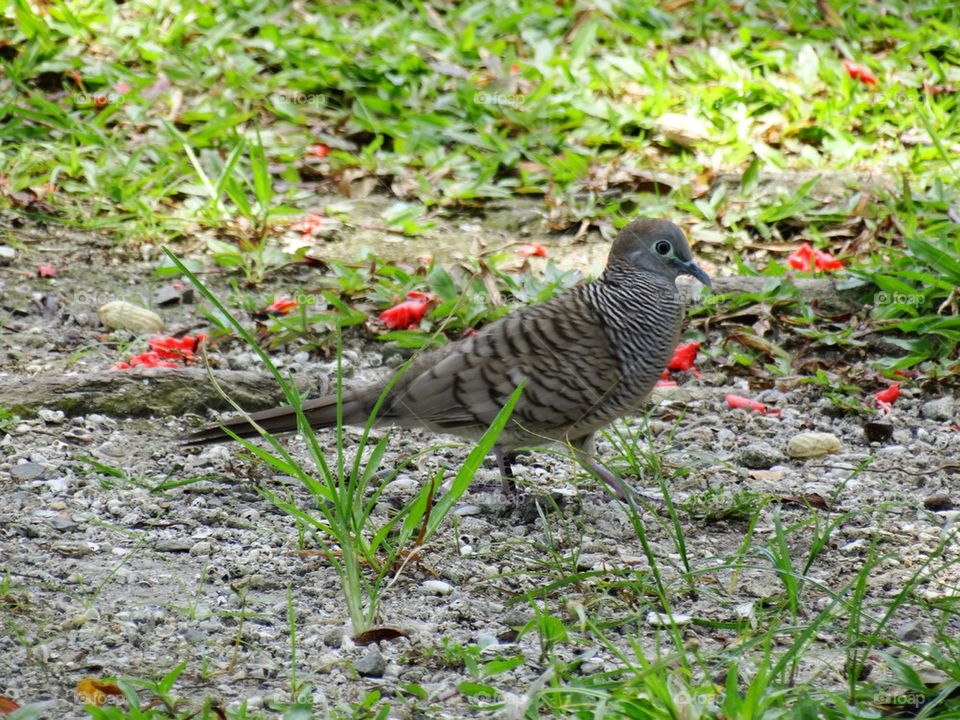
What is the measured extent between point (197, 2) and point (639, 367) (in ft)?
16.4

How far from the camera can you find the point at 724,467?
15.5ft

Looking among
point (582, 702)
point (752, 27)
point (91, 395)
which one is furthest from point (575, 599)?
point (752, 27)

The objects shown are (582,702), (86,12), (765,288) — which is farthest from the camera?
(86,12)

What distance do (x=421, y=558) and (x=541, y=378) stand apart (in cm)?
88

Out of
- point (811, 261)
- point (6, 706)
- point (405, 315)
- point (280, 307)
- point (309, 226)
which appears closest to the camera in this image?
point (6, 706)

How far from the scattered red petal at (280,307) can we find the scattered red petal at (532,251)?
123 cm

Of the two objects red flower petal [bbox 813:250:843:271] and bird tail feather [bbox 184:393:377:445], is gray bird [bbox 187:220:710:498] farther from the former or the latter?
red flower petal [bbox 813:250:843:271]

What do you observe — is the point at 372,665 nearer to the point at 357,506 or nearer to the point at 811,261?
the point at 357,506

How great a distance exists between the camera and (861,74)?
7906 mm

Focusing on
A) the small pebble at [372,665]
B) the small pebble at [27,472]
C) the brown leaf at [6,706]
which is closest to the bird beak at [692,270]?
the small pebble at [372,665]

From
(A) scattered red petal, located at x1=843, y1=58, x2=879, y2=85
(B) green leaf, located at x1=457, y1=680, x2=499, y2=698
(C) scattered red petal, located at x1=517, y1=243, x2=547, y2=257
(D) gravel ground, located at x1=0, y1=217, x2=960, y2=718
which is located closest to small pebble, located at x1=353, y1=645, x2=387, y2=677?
(D) gravel ground, located at x1=0, y1=217, x2=960, y2=718

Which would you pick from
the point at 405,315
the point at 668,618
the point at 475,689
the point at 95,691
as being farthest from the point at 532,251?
the point at 95,691

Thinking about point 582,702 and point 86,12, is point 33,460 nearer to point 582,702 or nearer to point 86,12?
point 582,702

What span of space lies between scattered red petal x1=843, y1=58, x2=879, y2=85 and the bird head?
11.7 feet
